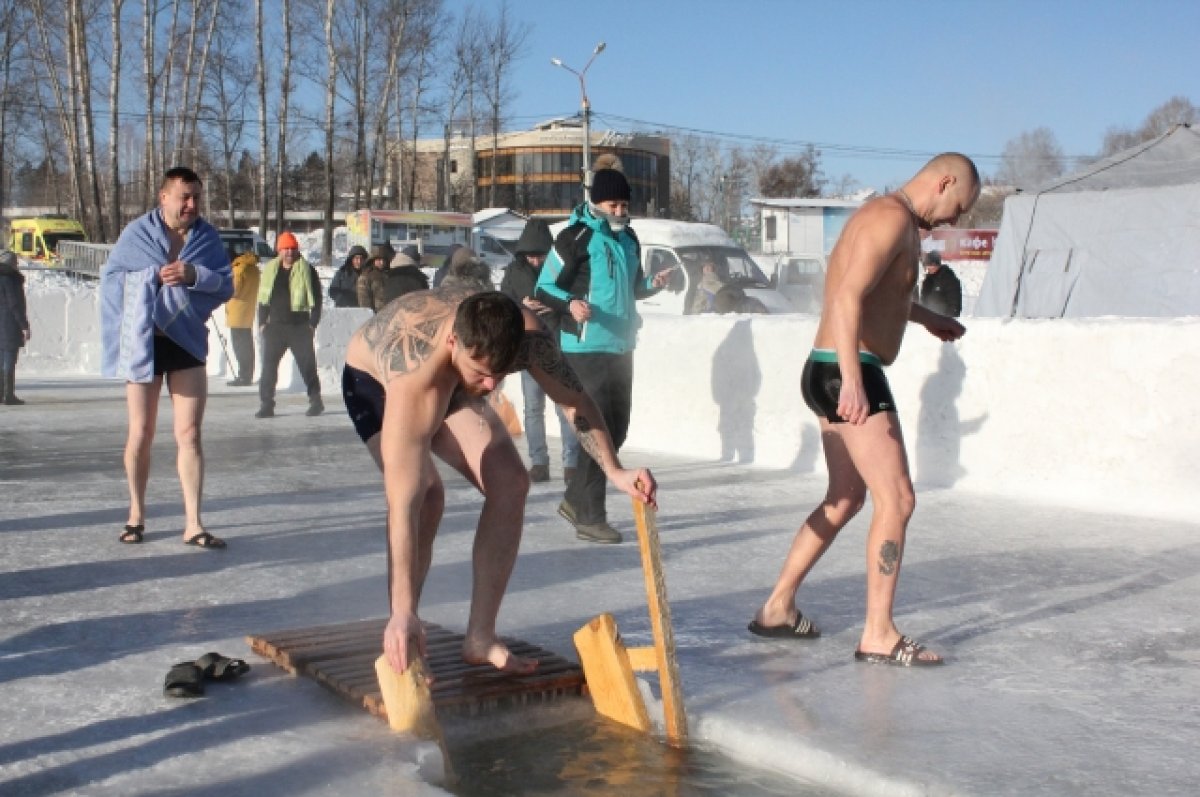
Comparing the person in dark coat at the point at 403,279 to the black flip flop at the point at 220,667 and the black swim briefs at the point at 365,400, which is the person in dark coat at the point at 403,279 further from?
the black flip flop at the point at 220,667

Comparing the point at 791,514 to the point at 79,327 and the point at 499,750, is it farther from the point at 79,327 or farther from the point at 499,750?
the point at 79,327

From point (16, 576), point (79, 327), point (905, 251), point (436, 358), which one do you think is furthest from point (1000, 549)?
point (79, 327)

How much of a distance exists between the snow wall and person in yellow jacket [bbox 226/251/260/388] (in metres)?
6.64

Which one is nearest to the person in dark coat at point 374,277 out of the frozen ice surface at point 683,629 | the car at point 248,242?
the frozen ice surface at point 683,629

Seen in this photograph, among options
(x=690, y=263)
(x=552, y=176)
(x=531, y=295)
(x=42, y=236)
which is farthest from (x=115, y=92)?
(x=552, y=176)

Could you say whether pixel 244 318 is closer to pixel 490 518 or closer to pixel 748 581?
pixel 748 581

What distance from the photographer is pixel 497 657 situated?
4.26 m

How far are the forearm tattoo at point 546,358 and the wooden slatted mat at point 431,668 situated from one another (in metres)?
0.89

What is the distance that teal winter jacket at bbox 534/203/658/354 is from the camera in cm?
680

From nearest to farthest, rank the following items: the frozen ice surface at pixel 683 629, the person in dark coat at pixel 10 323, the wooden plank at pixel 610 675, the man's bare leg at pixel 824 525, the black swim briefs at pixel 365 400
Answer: the frozen ice surface at pixel 683 629 → the wooden plank at pixel 610 675 → the black swim briefs at pixel 365 400 → the man's bare leg at pixel 824 525 → the person in dark coat at pixel 10 323

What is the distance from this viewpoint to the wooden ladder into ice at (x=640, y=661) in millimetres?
3854

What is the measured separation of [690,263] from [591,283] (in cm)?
1381

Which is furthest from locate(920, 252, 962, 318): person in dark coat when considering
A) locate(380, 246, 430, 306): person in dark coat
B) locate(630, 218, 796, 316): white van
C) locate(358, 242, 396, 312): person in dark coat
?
locate(380, 246, 430, 306): person in dark coat

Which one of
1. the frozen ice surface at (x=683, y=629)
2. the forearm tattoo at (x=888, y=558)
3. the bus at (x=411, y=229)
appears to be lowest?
the frozen ice surface at (x=683, y=629)
